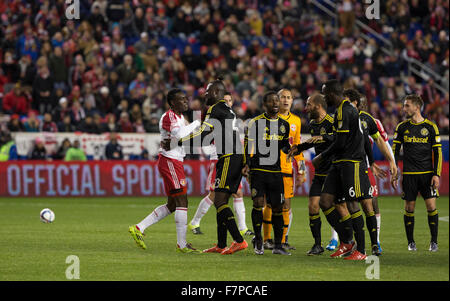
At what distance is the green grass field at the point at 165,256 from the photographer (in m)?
9.27

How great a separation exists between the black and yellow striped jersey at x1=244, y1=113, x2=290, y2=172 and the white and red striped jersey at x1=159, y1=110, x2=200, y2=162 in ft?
2.56

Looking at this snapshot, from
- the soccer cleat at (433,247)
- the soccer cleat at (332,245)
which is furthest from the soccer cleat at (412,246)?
the soccer cleat at (332,245)

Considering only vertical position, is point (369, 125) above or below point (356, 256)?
above

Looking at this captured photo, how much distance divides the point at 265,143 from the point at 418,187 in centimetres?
283

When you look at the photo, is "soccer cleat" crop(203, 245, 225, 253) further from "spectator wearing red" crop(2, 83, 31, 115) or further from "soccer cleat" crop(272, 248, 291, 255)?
"spectator wearing red" crop(2, 83, 31, 115)

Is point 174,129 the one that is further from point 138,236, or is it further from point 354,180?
point 354,180

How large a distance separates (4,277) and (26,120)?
1492 cm

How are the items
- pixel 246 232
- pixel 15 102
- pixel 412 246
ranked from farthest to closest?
pixel 15 102
pixel 246 232
pixel 412 246

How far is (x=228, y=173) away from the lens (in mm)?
11250

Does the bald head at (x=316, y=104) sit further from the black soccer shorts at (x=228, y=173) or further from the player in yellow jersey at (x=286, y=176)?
the black soccer shorts at (x=228, y=173)

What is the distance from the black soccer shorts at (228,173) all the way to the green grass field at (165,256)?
94cm

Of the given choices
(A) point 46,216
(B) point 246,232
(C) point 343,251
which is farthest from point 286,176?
(A) point 46,216

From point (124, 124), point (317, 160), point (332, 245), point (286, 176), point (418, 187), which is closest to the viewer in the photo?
point (317, 160)

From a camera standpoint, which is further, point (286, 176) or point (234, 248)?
point (286, 176)
